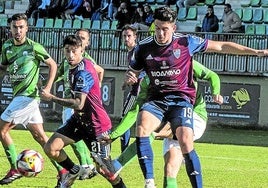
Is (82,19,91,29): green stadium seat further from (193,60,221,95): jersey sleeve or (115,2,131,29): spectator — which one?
(193,60,221,95): jersey sleeve

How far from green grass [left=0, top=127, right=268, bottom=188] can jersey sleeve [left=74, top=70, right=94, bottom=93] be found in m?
1.88

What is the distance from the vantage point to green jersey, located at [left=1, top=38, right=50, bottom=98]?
40.8ft

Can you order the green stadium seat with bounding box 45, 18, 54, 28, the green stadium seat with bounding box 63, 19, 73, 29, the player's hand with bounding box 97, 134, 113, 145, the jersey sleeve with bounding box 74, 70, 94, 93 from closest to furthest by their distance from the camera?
the jersey sleeve with bounding box 74, 70, 94, 93 → the player's hand with bounding box 97, 134, 113, 145 → the green stadium seat with bounding box 63, 19, 73, 29 → the green stadium seat with bounding box 45, 18, 54, 28

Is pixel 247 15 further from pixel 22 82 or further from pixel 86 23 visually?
pixel 22 82

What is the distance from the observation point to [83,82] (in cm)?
1071

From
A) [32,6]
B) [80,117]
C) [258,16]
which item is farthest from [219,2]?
[80,117]

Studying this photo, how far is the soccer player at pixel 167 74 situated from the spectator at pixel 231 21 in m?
16.9

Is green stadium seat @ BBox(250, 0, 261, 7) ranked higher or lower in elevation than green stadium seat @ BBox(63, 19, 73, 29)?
higher

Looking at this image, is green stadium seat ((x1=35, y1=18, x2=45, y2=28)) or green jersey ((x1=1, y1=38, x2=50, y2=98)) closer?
green jersey ((x1=1, y1=38, x2=50, y2=98))

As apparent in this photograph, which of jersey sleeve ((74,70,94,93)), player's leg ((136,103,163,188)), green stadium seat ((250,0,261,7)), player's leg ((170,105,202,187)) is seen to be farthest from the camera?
green stadium seat ((250,0,261,7))

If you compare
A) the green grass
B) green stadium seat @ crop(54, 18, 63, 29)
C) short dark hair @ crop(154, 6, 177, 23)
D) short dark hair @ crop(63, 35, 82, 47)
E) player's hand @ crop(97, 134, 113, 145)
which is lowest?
the green grass

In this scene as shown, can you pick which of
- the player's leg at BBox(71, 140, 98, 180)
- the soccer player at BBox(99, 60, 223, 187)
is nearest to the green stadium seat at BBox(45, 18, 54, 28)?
the player's leg at BBox(71, 140, 98, 180)

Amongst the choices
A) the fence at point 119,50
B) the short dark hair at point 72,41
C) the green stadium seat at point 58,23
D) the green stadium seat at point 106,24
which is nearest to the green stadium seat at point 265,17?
the fence at point 119,50

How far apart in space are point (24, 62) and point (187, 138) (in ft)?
11.6
